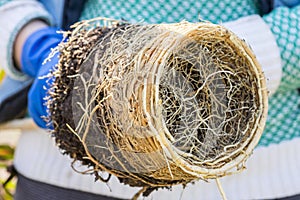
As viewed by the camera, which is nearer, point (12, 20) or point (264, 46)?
point (264, 46)

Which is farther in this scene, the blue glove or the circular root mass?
the blue glove

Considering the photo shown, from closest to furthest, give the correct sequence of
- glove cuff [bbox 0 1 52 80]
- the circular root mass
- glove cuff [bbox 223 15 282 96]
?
the circular root mass, glove cuff [bbox 223 15 282 96], glove cuff [bbox 0 1 52 80]

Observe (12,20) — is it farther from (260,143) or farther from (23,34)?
(260,143)

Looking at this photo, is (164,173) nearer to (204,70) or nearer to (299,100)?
(204,70)

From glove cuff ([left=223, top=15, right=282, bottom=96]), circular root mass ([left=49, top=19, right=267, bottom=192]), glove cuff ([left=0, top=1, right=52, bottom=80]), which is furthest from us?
glove cuff ([left=0, top=1, right=52, bottom=80])

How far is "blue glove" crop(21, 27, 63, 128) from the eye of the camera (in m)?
0.88

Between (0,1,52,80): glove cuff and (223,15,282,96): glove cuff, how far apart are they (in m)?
0.31

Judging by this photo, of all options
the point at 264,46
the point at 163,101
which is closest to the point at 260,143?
the point at 264,46

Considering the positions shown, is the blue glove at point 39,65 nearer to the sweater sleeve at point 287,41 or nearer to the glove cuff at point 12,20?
the glove cuff at point 12,20

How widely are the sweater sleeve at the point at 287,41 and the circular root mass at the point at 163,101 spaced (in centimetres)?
15

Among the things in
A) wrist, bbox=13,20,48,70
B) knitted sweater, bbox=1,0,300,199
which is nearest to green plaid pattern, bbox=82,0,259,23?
knitted sweater, bbox=1,0,300,199

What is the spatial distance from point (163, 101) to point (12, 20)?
394mm

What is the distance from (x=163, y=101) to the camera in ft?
2.26

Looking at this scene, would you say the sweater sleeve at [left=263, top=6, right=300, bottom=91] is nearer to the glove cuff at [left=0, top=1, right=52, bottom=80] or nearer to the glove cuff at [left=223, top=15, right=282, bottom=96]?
the glove cuff at [left=223, top=15, right=282, bottom=96]
